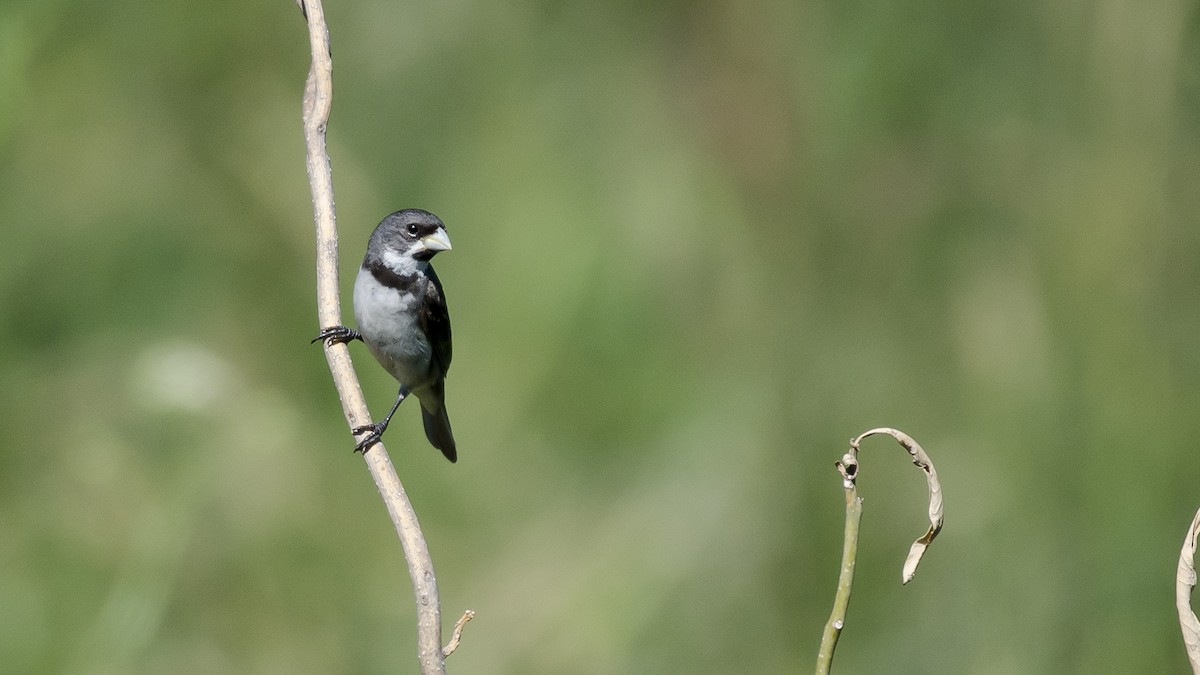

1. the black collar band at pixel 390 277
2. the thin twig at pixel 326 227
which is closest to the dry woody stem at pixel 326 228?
the thin twig at pixel 326 227

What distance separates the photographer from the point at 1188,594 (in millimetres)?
1621

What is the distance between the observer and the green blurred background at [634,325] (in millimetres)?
4773

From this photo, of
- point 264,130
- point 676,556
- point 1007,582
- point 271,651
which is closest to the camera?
point 1007,582

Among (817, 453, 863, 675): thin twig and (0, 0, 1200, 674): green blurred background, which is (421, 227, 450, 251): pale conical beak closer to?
(0, 0, 1200, 674): green blurred background

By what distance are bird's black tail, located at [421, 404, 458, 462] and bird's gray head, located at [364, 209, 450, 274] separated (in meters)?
0.74

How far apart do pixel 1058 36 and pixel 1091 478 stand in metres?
2.06

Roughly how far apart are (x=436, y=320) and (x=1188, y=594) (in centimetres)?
277

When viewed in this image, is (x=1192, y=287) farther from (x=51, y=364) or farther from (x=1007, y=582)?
(x=51, y=364)

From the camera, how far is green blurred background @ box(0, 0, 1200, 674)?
15.7 feet

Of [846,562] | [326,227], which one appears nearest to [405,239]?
[326,227]

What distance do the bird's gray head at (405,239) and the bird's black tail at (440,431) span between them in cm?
74

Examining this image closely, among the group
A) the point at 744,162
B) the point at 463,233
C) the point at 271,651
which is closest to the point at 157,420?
the point at 271,651

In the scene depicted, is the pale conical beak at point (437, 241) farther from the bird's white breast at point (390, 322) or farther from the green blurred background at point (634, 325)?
the green blurred background at point (634, 325)

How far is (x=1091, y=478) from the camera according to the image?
15.2 feet
